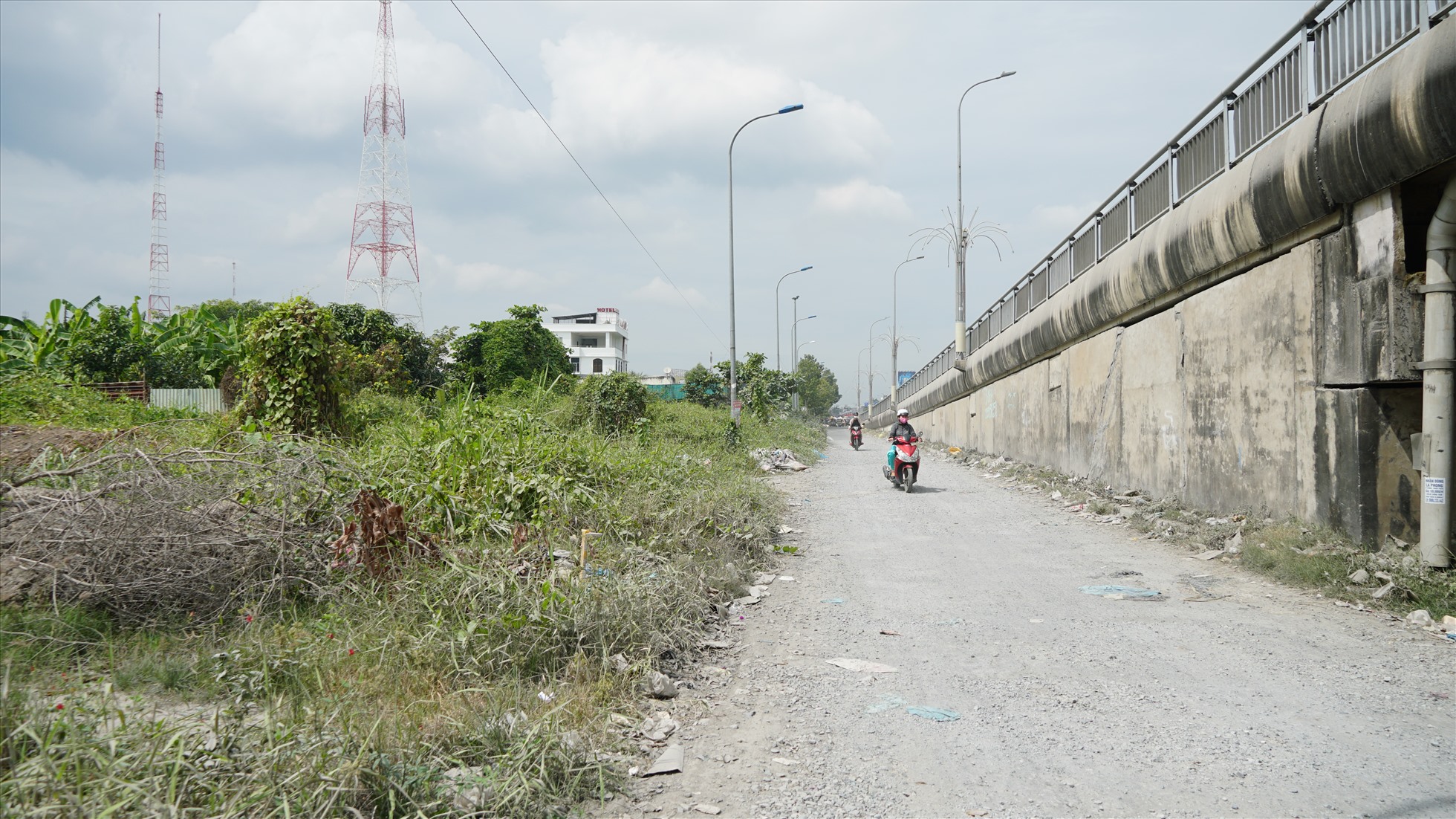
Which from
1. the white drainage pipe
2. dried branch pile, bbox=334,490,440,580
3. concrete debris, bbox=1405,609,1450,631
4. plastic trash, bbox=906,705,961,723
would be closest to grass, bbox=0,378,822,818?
dried branch pile, bbox=334,490,440,580

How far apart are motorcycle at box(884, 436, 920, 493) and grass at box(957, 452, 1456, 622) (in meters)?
4.12

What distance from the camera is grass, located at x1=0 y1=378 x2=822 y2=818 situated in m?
2.71

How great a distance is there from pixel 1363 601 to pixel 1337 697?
2169 millimetres

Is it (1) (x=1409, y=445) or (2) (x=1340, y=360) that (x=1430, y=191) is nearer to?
(2) (x=1340, y=360)

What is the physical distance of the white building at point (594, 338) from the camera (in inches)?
3152

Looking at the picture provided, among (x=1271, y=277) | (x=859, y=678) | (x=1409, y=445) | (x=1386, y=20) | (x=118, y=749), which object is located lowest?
(x=859, y=678)

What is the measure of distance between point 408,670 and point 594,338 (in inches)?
3153

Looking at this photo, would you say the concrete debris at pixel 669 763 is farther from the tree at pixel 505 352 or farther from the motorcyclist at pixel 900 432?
the tree at pixel 505 352

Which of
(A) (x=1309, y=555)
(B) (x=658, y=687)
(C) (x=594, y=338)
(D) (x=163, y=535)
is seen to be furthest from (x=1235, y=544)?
(C) (x=594, y=338)

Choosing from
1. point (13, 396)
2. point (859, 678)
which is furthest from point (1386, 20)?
point (13, 396)

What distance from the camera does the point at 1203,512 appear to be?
29.9 feet

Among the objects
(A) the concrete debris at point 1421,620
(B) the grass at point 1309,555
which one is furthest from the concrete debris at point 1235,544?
(A) the concrete debris at point 1421,620

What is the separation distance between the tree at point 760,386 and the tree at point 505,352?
7.10 m

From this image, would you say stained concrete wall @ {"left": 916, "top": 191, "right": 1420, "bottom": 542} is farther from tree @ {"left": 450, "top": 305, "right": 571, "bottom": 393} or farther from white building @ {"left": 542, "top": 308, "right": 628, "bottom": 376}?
white building @ {"left": 542, "top": 308, "right": 628, "bottom": 376}
